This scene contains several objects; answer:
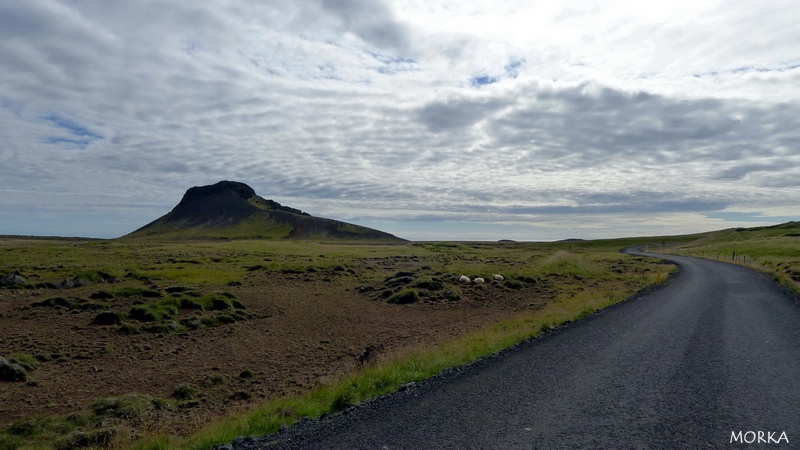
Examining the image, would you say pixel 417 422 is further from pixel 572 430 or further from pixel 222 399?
pixel 222 399

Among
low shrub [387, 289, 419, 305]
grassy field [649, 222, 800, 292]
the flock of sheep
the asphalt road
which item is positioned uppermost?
grassy field [649, 222, 800, 292]

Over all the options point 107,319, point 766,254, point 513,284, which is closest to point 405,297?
point 513,284

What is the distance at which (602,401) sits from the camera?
8781 mm

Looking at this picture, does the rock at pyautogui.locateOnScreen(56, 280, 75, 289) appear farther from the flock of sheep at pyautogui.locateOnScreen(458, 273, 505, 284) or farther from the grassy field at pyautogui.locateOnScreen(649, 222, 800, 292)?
the grassy field at pyautogui.locateOnScreen(649, 222, 800, 292)

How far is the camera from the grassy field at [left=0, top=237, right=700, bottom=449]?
11.0 metres

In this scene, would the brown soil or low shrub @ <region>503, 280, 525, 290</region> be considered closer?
the brown soil

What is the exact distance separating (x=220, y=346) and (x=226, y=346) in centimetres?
25

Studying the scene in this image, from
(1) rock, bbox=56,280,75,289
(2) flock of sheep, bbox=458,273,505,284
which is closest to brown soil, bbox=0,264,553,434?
(1) rock, bbox=56,280,75,289

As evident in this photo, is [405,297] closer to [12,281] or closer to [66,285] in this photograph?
[66,285]

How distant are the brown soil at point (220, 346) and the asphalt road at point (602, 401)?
4881mm

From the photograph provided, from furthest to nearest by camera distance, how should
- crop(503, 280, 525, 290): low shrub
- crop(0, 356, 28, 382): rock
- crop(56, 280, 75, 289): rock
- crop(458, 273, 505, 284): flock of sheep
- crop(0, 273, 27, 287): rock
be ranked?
crop(458, 273, 505, 284): flock of sheep, crop(503, 280, 525, 290): low shrub, crop(56, 280, 75, 289): rock, crop(0, 273, 27, 287): rock, crop(0, 356, 28, 382): rock

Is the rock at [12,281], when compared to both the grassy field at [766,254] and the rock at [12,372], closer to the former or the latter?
the rock at [12,372]

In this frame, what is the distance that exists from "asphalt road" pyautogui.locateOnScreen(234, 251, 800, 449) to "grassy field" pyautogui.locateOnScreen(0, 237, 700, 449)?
4.31 ft

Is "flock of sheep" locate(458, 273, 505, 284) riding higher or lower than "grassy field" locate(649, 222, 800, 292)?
lower
